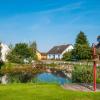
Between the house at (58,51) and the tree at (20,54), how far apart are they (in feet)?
118

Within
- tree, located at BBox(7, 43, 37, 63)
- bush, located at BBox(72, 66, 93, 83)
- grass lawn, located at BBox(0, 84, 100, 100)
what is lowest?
grass lawn, located at BBox(0, 84, 100, 100)

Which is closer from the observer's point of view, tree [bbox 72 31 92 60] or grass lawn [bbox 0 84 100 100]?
grass lawn [bbox 0 84 100 100]

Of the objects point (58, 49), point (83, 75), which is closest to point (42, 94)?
point (83, 75)

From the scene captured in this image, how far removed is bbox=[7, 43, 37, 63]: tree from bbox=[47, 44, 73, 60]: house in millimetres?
36056

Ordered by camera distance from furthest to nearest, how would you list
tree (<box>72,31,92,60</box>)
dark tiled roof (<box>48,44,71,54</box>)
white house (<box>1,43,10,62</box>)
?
dark tiled roof (<box>48,44,71,54</box>)
white house (<box>1,43,10,62</box>)
tree (<box>72,31,92,60</box>)

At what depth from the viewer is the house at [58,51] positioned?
371ft

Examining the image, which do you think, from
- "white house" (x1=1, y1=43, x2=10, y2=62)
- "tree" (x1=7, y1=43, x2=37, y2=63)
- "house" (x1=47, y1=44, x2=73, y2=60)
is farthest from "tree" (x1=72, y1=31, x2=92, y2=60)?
"house" (x1=47, y1=44, x2=73, y2=60)

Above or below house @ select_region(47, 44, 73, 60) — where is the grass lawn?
below

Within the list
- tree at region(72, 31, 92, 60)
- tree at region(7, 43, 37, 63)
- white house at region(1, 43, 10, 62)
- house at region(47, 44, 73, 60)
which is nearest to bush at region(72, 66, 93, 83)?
tree at region(72, 31, 92, 60)

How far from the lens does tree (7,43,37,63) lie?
7231cm

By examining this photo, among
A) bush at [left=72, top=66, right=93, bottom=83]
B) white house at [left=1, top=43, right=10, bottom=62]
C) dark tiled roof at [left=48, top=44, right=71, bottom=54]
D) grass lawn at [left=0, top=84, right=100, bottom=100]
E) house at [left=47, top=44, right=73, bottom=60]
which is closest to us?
grass lawn at [left=0, top=84, right=100, bottom=100]

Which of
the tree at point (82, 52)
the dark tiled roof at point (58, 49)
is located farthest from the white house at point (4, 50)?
the dark tiled roof at point (58, 49)

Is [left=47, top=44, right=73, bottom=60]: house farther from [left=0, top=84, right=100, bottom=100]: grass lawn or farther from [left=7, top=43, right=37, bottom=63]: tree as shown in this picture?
[left=0, top=84, right=100, bottom=100]: grass lawn

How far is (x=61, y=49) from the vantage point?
378ft
